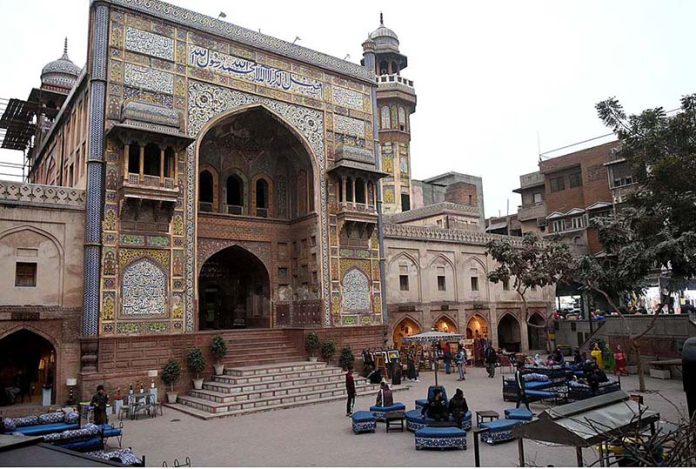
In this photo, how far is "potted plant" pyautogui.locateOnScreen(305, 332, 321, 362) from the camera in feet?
64.7

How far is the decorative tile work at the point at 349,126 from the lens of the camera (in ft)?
72.9

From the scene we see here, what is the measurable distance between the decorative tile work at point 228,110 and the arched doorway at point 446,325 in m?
8.17

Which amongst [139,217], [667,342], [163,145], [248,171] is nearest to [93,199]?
[139,217]

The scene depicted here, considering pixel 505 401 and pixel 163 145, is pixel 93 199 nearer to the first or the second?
pixel 163 145

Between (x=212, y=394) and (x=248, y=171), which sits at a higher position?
(x=248, y=171)

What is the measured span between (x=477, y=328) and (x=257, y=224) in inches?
512

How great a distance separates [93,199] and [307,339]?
8.44 meters

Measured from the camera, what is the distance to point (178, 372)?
54.3 ft

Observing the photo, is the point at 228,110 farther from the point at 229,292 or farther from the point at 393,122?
the point at 393,122

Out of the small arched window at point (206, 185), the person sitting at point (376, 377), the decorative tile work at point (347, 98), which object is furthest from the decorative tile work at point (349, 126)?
the person sitting at point (376, 377)

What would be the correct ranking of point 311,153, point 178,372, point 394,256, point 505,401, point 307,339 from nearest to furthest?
point 505,401 → point 178,372 → point 307,339 → point 311,153 → point 394,256

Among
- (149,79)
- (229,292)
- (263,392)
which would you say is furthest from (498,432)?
(229,292)

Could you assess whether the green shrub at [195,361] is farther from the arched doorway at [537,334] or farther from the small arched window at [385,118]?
the small arched window at [385,118]

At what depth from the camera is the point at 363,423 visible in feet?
39.1
